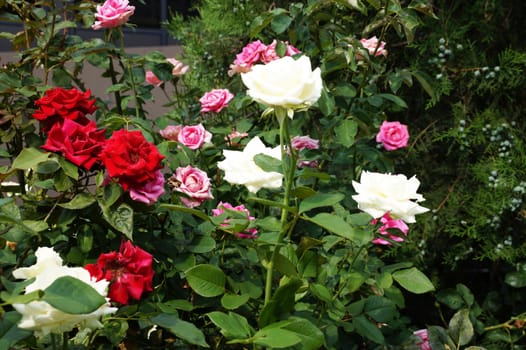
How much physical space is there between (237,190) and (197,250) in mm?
483

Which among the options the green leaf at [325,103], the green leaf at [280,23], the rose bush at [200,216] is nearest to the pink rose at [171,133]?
the rose bush at [200,216]

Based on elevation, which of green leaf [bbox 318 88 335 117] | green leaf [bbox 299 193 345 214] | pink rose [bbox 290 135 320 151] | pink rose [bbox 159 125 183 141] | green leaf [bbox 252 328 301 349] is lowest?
pink rose [bbox 159 125 183 141]

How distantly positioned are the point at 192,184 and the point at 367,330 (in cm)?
48

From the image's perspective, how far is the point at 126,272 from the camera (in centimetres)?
117

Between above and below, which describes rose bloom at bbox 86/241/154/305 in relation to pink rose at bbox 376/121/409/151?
above

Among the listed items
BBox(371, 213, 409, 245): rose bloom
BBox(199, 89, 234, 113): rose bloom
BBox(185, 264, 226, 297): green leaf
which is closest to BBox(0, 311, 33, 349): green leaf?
BBox(185, 264, 226, 297): green leaf

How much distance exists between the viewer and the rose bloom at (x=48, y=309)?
0.92 metres

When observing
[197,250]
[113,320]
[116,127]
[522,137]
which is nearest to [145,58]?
[116,127]

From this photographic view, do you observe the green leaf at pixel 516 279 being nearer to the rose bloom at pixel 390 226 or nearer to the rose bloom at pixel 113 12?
the rose bloom at pixel 390 226

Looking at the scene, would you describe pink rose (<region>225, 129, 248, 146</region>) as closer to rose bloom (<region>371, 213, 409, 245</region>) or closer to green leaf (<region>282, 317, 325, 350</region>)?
rose bloom (<region>371, 213, 409, 245</region>)

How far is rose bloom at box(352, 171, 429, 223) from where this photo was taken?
47.7 inches

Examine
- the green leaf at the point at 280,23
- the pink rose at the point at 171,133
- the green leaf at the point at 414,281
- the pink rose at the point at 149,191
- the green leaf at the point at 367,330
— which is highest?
the green leaf at the point at 280,23

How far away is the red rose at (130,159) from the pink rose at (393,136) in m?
0.93

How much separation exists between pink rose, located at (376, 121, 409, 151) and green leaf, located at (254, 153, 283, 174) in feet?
2.93
